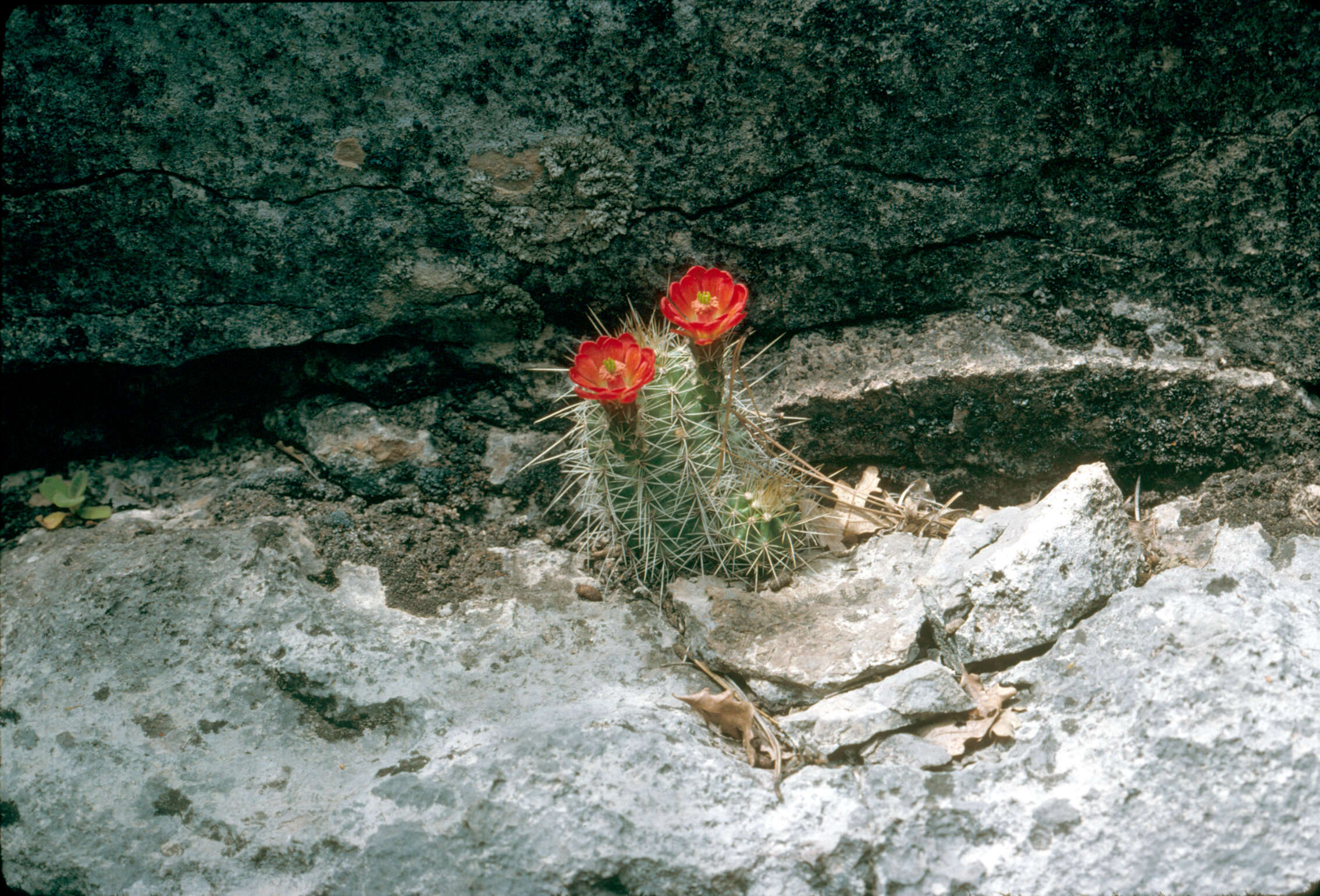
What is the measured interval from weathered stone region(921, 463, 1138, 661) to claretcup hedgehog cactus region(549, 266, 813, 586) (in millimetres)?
457

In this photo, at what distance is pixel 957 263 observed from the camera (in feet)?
7.44

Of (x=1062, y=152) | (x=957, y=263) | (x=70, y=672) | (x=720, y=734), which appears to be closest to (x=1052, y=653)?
(x=720, y=734)

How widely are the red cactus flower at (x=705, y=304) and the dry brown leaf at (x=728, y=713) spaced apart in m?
0.84

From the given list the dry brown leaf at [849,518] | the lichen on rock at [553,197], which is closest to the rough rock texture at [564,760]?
the dry brown leaf at [849,518]

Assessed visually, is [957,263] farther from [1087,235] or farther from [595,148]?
[595,148]

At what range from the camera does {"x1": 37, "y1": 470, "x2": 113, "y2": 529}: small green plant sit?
2.45 m

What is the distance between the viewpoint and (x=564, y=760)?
1689mm

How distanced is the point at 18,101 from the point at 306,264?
0.79 m

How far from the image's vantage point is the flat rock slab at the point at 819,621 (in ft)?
6.28

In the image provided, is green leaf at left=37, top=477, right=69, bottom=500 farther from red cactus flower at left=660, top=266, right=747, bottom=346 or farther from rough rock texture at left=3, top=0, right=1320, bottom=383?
red cactus flower at left=660, top=266, right=747, bottom=346

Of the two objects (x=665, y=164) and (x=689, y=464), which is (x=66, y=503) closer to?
(x=689, y=464)

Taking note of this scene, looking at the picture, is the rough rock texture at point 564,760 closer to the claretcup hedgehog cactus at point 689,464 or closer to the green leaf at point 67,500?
the claretcup hedgehog cactus at point 689,464

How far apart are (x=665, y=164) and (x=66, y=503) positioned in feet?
6.68

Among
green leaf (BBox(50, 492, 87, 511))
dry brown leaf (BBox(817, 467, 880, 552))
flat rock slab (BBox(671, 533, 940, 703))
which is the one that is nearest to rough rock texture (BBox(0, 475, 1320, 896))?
flat rock slab (BBox(671, 533, 940, 703))
